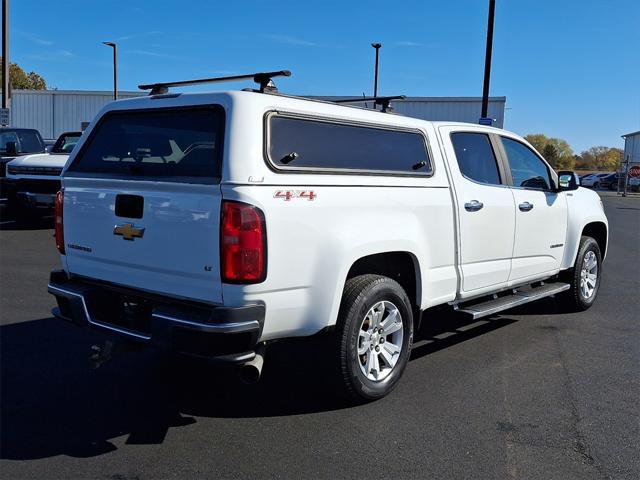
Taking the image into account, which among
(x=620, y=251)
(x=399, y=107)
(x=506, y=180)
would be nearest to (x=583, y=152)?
(x=399, y=107)

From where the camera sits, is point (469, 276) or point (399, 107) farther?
point (399, 107)

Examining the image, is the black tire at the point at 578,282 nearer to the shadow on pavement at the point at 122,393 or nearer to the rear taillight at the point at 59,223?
the shadow on pavement at the point at 122,393

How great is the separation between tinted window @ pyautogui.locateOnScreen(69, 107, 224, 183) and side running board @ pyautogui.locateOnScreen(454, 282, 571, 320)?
99.2 inches

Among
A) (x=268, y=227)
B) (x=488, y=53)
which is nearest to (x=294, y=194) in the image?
(x=268, y=227)

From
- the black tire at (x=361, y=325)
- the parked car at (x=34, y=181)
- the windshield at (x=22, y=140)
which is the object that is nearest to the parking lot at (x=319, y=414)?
the black tire at (x=361, y=325)

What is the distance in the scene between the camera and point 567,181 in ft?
21.2

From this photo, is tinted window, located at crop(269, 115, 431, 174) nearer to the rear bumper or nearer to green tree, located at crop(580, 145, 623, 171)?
the rear bumper

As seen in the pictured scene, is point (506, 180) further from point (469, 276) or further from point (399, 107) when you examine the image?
point (399, 107)

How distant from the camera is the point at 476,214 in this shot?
518 centimetres

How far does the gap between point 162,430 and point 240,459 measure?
62cm

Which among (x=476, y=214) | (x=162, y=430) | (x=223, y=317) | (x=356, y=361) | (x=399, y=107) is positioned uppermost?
(x=399, y=107)

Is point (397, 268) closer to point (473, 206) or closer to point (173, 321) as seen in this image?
point (473, 206)

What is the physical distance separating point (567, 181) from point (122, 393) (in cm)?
462

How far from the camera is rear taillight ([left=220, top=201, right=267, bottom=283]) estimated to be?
136 inches
